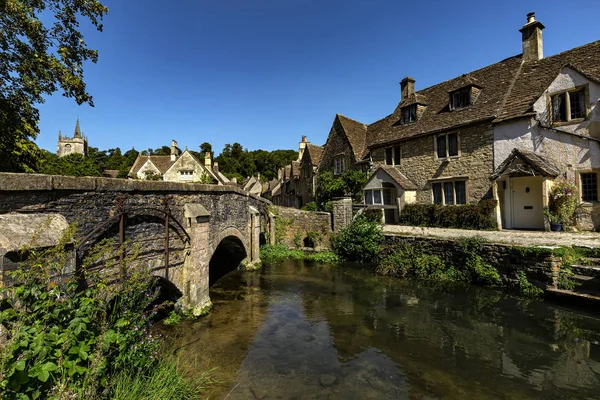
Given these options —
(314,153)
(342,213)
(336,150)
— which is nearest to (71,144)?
(314,153)

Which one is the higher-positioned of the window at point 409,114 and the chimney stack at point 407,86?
Answer: the chimney stack at point 407,86

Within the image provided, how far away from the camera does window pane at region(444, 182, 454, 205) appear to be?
18.4 metres

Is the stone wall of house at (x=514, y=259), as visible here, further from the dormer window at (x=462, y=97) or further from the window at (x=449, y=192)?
the dormer window at (x=462, y=97)

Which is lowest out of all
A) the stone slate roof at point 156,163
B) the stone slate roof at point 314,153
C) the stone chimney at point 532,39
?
the stone slate roof at point 314,153

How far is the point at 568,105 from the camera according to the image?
47.4 ft

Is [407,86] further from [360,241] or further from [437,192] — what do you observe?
[360,241]

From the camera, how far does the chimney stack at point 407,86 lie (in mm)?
25142

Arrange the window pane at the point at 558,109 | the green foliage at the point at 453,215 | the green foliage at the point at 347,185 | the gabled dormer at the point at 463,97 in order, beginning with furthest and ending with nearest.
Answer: the green foliage at the point at 347,185, the gabled dormer at the point at 463,97, the green foliage at the point at 453,215, the window pane at the point at 558,109

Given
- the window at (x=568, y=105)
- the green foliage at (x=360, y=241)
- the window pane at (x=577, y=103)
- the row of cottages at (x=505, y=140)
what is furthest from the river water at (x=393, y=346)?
the window pane at (x=577, y=103)

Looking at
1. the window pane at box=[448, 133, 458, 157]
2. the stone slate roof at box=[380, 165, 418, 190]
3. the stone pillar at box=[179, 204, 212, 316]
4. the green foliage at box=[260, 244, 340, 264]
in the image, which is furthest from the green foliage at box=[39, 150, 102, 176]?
the window pane at box=[448, 133, 458, 157]

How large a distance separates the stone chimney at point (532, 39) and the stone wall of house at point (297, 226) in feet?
53.3

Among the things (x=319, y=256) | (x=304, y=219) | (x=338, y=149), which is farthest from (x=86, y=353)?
(x=338, y=149)

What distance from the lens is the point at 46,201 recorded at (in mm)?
5016

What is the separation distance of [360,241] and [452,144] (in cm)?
882
